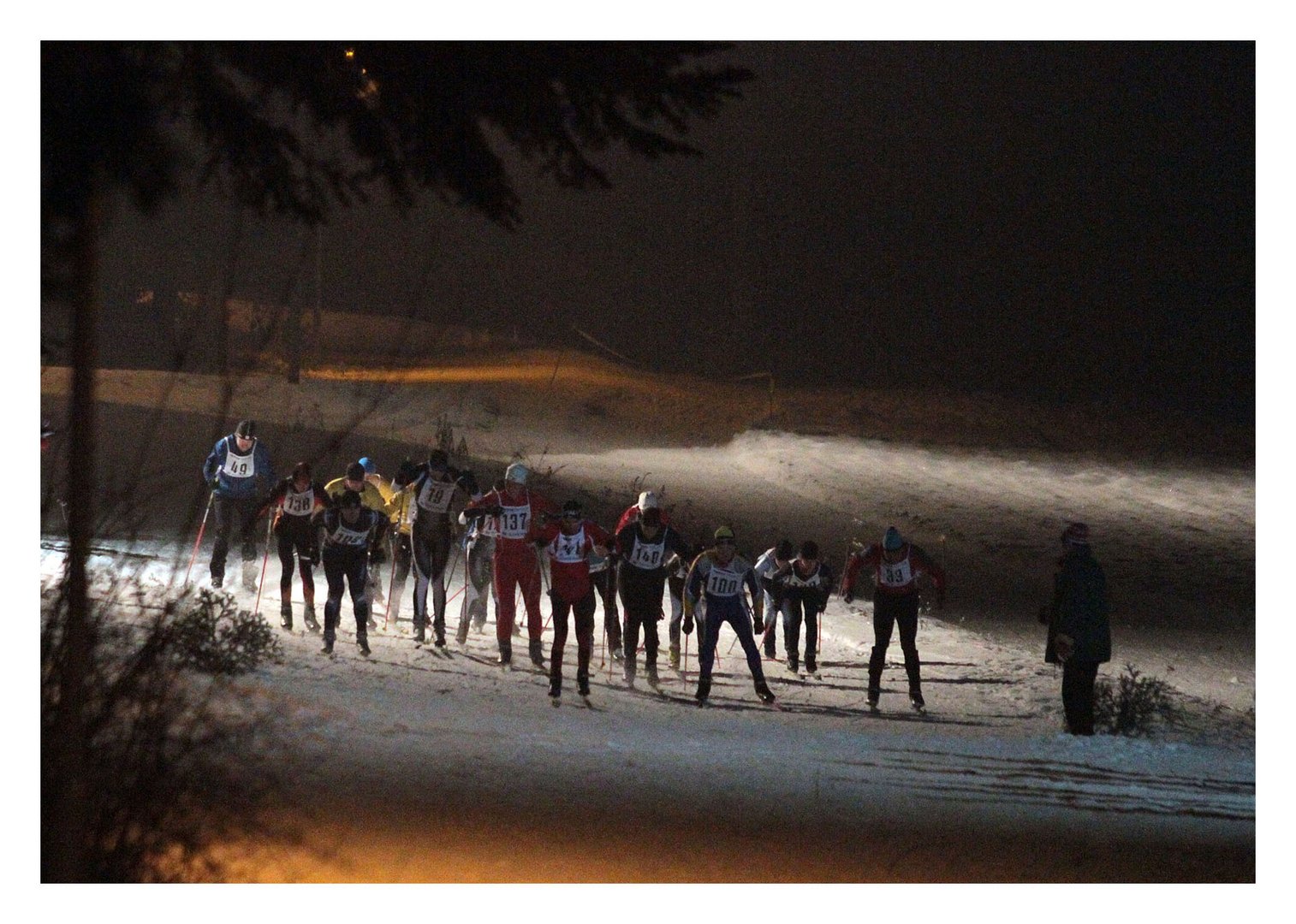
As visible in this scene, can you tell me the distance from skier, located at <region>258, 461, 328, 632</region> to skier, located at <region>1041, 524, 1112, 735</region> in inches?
277

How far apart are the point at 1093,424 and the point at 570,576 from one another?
93.5 ft

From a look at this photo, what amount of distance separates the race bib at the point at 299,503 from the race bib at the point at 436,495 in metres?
1.09

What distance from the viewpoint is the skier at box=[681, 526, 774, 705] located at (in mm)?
12844

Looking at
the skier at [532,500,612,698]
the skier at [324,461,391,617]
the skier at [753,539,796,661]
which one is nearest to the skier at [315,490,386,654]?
the skier at [324,461,391,617]

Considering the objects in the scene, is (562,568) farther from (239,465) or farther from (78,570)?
(78,570)

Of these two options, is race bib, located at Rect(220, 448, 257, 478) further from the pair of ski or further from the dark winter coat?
the dark winter coat

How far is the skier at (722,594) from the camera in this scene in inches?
506

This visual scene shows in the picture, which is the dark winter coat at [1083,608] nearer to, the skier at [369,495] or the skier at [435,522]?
the skier at [435,522]

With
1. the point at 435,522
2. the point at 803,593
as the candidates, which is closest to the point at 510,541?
the point at 435,522

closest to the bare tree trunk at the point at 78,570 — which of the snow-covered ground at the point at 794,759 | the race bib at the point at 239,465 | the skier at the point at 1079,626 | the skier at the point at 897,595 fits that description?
the snow-covered ground at the point at 794,759

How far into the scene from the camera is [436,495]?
14250 millimetres

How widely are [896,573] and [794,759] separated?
2.79 metres

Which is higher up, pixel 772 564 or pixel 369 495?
pixel 369 495
